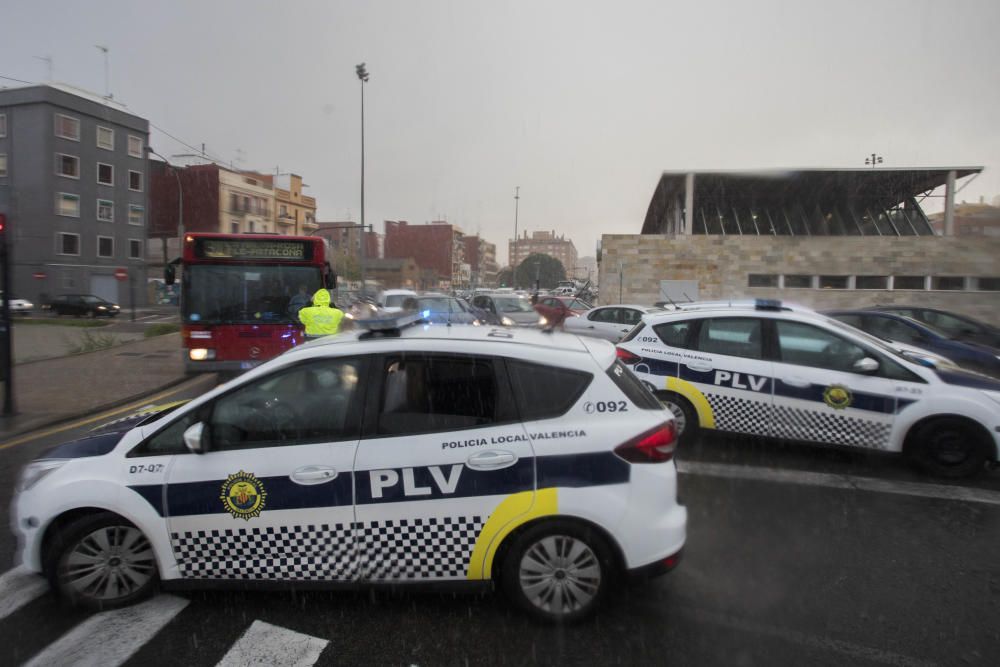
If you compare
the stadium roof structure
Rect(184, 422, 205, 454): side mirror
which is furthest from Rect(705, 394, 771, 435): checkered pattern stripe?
the stadium roof structure

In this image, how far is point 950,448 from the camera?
568 centimetres

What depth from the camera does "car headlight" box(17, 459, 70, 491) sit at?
3.42m

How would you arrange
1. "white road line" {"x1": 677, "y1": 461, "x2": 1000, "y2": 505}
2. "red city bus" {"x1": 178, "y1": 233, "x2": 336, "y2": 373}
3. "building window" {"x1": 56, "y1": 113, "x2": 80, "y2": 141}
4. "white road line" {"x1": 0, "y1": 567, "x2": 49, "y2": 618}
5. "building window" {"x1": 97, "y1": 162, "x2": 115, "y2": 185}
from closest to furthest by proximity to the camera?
"white road line" {"x1": 0, "y1": 567, "x2": 49, "y2": 618}, "white road line" {"x1": 677, "y1": 461, "x2": 1000, "y2": 505}, "red city bus" {"x1": 178, "y1": 233, "x2": 336, "y2": 373}, "building window" {"x1": 56, "y1": 113, "x2": 80, "y2": 141}, "building window" {"x1": 97, "y1": 162, "x2": 115, "y2": 185}

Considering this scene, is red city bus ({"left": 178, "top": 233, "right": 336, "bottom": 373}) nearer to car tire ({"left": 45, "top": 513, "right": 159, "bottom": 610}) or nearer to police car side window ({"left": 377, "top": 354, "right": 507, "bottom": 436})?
car tire ({"left": 45, "top": 513, "right": 159, "bottom": 610})

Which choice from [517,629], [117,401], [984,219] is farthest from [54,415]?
[984,219]

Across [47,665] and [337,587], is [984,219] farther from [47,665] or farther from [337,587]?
[47,665]

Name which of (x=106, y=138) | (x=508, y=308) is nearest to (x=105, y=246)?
(x=106, y=138)

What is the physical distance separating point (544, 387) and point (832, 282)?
104ft

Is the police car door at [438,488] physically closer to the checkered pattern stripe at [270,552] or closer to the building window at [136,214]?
the checkered pattern stripe at [270,552]

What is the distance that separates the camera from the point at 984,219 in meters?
10.2

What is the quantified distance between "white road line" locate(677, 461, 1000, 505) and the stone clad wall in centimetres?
2595

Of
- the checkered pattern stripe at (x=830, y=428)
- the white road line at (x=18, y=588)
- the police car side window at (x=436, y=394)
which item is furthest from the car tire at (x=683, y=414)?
the white road line at (x=18, y=588)

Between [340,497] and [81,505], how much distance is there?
1.42 metres

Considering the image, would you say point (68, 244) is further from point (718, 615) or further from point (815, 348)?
point (718, 615)
